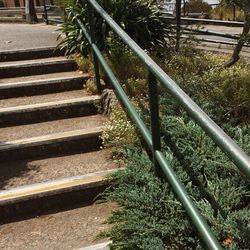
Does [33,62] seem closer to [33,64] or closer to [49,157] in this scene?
[33,64]

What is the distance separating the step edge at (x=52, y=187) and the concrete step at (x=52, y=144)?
544 mm

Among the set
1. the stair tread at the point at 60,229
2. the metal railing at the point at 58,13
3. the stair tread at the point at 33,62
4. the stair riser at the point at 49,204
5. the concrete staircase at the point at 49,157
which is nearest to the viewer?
the stair tread at the point at 60,229

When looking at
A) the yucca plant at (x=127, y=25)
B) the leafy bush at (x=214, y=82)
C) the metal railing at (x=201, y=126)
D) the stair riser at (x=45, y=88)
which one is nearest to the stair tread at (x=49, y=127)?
the stair riser at (x=45, y=88)

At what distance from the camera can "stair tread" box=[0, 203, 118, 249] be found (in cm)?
287

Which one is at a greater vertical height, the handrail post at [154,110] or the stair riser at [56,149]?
the handrail post at [154,110]

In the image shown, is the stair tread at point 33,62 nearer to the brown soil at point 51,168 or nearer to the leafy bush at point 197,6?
the brown soil at point 51,168

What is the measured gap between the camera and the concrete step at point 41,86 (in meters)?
4.66

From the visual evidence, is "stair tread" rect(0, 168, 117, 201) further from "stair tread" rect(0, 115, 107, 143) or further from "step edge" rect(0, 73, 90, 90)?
"step edge" rect(0, 73, 90, 90)

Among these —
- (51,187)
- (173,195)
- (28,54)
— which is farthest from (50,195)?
(28,54)

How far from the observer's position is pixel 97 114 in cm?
442

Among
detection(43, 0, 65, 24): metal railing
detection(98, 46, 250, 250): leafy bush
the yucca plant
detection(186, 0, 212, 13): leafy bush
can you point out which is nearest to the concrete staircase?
detection(98, 46, 250, 250): leafy bush

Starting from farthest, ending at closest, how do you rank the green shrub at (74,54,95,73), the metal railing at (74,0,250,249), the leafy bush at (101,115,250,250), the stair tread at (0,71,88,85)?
the green shrub at (74,54,95,73)
the stair tread at (0,71,88,85)
the leafy bush at (101,115,250,250)
the metal railing at (74,0,250,249)

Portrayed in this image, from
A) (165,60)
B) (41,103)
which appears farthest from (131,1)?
(41,103)

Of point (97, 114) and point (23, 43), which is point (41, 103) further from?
point (23, 43)
